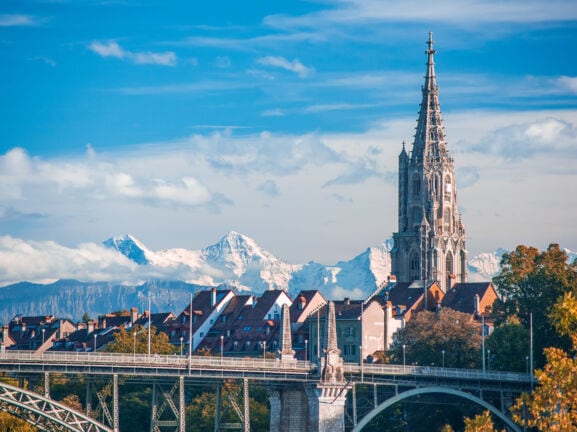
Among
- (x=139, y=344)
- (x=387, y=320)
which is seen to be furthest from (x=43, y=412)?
(x=387, y=320)

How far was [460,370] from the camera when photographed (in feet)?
441

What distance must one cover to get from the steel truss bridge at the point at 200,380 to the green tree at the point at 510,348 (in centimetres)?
914

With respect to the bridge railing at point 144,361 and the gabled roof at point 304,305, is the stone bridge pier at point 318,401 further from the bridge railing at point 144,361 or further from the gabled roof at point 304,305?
the gabled roof at point 304,305

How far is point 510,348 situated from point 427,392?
20.2 m

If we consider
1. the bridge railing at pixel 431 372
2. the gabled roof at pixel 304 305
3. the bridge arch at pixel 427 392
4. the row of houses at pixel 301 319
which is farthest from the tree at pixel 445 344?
the gabled roof at pixel 304 305

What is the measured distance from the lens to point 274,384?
125 meters

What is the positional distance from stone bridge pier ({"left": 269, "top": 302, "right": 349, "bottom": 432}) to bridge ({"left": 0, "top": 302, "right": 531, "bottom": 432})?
79 mm

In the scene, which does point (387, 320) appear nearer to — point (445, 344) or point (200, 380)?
point (445, 344)

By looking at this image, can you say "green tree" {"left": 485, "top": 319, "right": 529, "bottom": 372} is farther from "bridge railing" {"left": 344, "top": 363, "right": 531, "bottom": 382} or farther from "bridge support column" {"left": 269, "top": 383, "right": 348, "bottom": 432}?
"bridge support column" {"left": 269, "top": 383, "right": 348, "bottom": 432}

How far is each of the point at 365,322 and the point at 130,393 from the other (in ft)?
106

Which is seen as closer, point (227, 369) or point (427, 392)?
point (227, 369)

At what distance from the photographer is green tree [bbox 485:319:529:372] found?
481ft

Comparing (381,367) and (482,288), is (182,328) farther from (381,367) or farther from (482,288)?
(381,367)

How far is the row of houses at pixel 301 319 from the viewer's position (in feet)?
554
